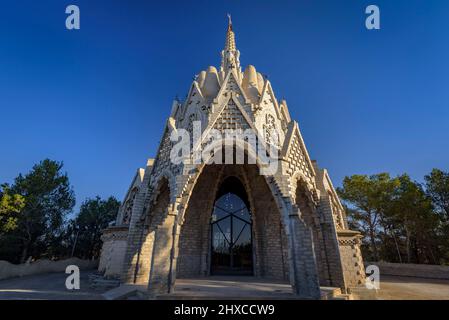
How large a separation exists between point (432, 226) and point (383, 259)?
800cm

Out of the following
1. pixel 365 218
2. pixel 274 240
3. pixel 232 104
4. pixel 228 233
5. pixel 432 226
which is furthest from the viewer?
pixel 365 218

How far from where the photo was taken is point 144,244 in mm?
11773

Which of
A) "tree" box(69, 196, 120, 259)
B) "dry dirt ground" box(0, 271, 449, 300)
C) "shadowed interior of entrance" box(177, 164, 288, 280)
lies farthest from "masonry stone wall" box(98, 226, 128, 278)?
"tree" box(69, 196, 120, 259)

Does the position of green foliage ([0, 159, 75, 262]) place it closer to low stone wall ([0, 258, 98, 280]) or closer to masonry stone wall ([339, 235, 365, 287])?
low stone wall ([0, 258, 98, 280])

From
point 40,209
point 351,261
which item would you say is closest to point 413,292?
point 351,261

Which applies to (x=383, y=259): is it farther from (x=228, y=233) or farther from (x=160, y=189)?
(x=160, y=189)

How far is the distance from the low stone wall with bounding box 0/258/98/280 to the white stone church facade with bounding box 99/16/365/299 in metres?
7.99

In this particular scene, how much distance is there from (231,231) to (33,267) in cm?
1858

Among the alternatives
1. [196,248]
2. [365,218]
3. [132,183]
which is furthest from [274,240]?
[365,218]

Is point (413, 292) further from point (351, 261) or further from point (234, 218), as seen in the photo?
point (234, 218)

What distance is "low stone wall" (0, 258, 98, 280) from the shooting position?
1662 cm

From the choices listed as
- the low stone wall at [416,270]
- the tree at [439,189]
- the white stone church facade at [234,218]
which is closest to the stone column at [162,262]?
the white stone church facade at [234,218]

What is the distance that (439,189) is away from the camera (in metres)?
22.8

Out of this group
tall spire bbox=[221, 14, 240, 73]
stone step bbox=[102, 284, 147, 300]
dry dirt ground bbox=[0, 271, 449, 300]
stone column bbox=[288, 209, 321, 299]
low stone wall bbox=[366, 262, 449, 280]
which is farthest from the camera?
tall spire bbox=[221, 14, 240, 73]
